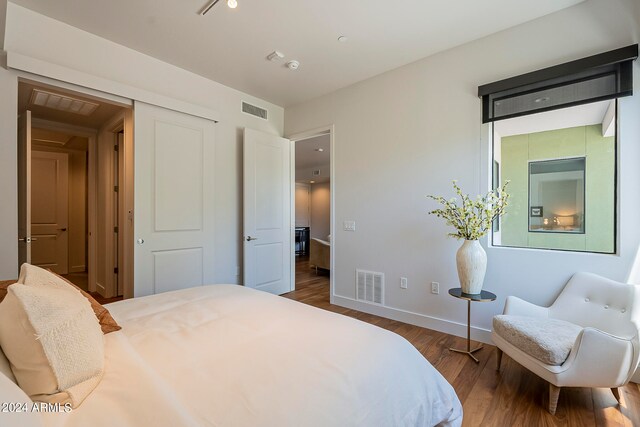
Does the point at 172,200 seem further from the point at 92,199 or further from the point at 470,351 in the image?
the point at 470,351

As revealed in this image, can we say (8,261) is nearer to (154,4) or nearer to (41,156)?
(154,4)

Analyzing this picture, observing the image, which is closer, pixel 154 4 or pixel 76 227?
pixel 154 4

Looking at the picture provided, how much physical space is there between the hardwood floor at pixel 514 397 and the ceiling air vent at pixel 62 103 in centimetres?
440

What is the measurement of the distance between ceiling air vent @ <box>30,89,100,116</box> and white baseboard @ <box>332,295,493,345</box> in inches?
149

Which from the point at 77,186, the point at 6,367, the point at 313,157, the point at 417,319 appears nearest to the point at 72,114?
the point at 77,186

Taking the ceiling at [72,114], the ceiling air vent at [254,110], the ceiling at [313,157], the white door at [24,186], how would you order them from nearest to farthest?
the white door at [24,186] < the ceiling at [72,114] < the ceiling air vent at [254,110] < the ceiling at [313,157]

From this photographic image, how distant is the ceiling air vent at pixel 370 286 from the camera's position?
3.37m

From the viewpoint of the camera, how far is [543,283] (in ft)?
7.77

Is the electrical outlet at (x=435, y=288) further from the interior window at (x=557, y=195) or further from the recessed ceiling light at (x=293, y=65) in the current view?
the recessed ceiling light at (x=293, y=65)

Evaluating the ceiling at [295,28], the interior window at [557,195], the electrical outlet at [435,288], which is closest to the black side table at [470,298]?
the electrical outlet at [435,288]

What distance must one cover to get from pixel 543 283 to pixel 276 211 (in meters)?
3.13

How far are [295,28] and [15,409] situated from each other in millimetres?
2873

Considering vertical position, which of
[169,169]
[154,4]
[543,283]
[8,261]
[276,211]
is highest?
[154,4]

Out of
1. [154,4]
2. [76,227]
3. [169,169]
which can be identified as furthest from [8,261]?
[76,227]
